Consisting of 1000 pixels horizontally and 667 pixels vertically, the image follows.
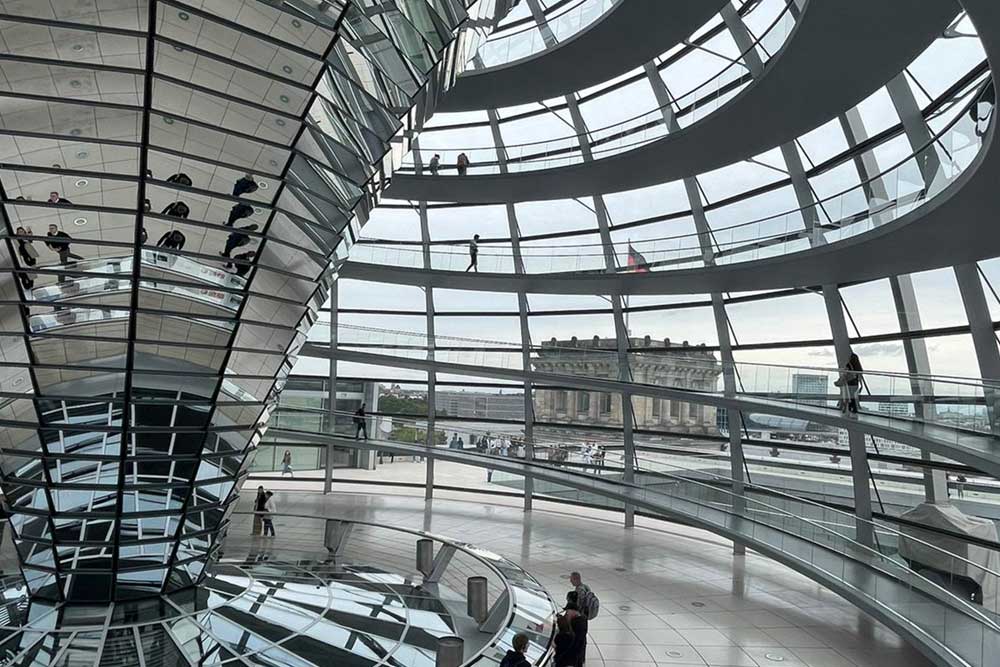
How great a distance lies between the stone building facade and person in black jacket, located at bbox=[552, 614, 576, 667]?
458 inches

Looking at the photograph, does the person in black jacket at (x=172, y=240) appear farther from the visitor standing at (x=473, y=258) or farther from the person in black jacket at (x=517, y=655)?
the visitor standing at (x=473, y=258)

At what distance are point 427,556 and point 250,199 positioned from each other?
10453 mm

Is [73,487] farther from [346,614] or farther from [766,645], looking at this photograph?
[766,645]

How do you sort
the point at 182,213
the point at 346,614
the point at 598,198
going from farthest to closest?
the point at 598,198
the point at 346,614
the point at 182,213

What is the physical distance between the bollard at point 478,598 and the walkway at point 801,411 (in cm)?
806

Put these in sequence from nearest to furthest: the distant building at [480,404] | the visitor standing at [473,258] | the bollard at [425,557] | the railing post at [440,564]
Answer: the railing post at [440,564], the bollard at [425,557], the visitor standing at [473,258], the distant building at [480,404]

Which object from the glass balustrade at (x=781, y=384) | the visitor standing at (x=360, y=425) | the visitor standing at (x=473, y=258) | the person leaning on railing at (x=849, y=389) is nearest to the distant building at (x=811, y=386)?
the glass balustrade at (x=781, y=384)

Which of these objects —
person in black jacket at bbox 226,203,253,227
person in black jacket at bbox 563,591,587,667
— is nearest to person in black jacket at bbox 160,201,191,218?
person in black jacket at bbox 226,203,253,227

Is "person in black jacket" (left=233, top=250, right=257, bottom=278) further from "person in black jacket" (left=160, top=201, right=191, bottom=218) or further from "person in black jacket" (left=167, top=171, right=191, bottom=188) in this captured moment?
"person in black jacket" (left=167, top=171, right=191, bottom=188)

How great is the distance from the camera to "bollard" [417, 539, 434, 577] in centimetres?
1828

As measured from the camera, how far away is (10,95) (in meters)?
9.55

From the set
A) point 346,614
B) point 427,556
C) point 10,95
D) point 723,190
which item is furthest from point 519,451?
point 10,95

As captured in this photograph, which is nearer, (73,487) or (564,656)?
(564,656)

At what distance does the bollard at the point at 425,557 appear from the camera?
1828cm
